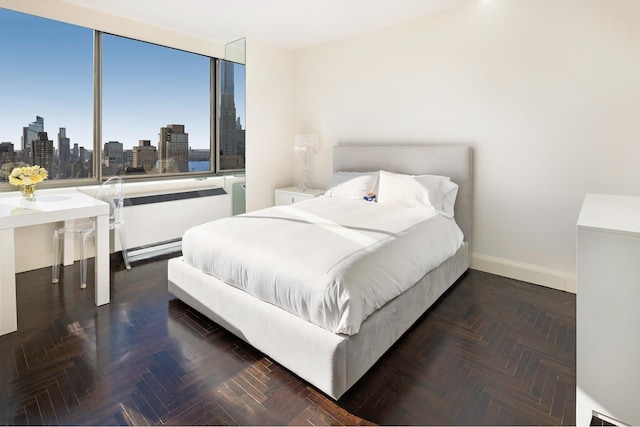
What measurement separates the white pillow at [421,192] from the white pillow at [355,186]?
225 millimetres

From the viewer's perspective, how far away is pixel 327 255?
6.98 ft

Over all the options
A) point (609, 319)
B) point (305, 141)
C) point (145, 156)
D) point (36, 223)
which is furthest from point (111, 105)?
point (609, 319)

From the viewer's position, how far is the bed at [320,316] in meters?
1.80

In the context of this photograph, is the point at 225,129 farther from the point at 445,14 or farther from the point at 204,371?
the point at 204,371

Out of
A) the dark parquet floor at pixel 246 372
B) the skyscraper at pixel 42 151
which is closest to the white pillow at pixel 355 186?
the dark parquet floor at pixel 246 372

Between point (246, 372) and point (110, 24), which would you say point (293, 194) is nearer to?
point (110, 24)

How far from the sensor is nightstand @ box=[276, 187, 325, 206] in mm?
4750

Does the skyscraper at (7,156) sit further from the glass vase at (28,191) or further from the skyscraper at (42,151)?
the glass vase at (28,191)

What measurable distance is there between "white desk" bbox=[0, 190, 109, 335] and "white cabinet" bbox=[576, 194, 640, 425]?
125 inches

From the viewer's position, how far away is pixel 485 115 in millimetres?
3496

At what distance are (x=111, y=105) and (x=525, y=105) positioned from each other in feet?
14.8

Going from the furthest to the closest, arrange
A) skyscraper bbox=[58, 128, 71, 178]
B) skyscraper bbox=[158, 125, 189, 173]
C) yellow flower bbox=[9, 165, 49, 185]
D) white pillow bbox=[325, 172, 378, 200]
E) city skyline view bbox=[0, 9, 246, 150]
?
skyscraper bbox=[158, 125, 189, 173] → white pillow bbox=[325, 172, 378, 200] → skyscraper bbox=[58, 128, 71, 178] → city skyline view bbox=[0, 9, 246, 150] → yellow flower bbox=[9, 165, 49, 185]

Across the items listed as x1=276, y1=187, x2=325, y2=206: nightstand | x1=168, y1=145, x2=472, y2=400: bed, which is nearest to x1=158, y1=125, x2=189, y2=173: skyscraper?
x1=276, y1=187, x2=325, y2=206: nightstand

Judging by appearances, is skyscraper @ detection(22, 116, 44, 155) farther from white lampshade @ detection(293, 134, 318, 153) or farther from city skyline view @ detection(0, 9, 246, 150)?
white lampshade @ detection(293, 134, 318, 153)
